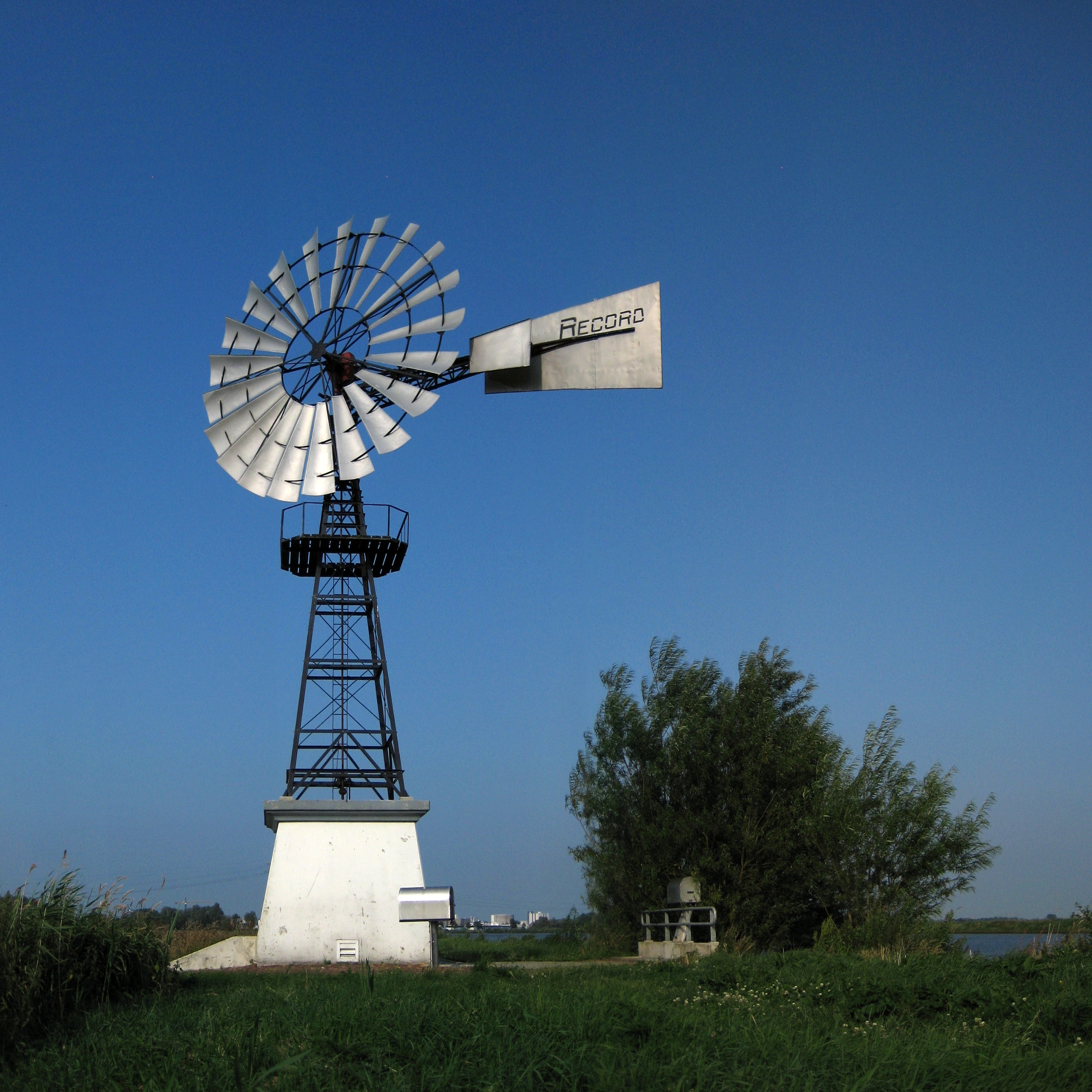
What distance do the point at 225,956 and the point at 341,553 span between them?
7.25 meters

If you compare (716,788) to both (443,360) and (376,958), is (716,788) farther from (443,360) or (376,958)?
(443,360)

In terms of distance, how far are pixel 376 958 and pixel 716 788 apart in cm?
941

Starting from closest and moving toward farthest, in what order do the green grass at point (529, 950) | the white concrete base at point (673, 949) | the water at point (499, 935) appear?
the white concrete base at point (673, 949) → the green grass at point (529, 950) → the water at point (499, 935)

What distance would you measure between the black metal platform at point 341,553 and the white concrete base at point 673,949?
8.59 m

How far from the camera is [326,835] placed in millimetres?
17359

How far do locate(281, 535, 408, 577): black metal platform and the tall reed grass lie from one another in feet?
30.1

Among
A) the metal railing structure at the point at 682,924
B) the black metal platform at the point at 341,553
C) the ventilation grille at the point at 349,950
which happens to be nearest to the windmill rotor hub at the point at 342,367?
the black metal platform at the point at 341,553

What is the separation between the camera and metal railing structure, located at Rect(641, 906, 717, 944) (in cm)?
1952

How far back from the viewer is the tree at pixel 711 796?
22.3m

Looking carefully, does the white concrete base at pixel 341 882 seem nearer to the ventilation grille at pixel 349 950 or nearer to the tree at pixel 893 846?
the ventilation grille at pixel 349 950

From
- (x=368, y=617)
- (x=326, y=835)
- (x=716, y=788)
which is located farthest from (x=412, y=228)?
(x=716, y=788)

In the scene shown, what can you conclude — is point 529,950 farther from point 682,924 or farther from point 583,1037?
point 583,1037

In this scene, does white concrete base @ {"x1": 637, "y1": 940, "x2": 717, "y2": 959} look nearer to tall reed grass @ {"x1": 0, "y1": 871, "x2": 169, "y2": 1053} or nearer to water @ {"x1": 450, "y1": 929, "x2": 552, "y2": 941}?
water @ {"x1": 450, "y1": 929, "x2": 552, "y2": 941}

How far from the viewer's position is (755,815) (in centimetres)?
2270
